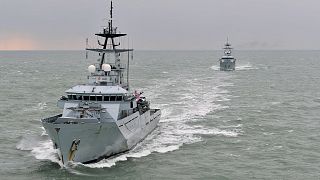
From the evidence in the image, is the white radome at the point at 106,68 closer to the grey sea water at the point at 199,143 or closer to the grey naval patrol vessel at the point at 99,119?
the grey naval patrol vessel at the point at 99,119

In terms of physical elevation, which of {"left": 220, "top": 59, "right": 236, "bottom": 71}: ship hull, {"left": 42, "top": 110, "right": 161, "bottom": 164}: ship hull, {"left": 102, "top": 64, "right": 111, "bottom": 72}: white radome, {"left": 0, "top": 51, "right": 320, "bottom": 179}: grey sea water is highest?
{"left": 102, "top": 64, "right": 111, "bottom": 72}: white radome

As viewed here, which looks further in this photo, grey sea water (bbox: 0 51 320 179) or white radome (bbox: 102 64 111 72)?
Result: white radome (bbox: 102 64 111 72)

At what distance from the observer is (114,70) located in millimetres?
39938

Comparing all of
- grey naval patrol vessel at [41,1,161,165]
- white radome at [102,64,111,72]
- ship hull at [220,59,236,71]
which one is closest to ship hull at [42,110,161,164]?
grey naval patrol vessel at [41,1,161,165]

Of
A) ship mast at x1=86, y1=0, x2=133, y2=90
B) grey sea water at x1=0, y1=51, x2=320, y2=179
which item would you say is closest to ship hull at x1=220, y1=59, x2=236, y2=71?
grey sea water at x1=0, y1=51, x2=320, y2=179

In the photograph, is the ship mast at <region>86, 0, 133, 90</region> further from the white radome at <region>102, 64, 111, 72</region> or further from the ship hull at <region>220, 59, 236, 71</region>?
the ship hull at <region>220, 59, 236, 71</region>

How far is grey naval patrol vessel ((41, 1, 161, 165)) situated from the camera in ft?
102

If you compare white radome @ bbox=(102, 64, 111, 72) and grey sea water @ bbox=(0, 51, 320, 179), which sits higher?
white radome @ bbox=(102, 64, 111, 72)

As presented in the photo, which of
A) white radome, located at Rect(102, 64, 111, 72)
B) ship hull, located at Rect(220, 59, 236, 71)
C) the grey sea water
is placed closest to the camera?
the grey sea water

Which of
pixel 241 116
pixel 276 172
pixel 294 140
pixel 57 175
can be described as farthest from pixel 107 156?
pixel 241 116

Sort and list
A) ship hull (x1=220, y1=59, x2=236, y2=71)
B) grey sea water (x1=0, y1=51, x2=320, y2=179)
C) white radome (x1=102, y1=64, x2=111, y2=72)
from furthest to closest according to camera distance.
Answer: ship hull (x1=220, y1=59, x2=236, y2=71) < white radome (x1=102, y1=64, x2=111, y2=72) < grey sea water (x1=0, y1=51, x2=320, y2=179)

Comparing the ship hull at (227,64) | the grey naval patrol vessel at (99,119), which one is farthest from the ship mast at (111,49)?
the ship hull at (227,64)

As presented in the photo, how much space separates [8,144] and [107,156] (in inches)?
424

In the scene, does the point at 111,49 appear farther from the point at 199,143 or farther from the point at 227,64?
the point at 227,64
